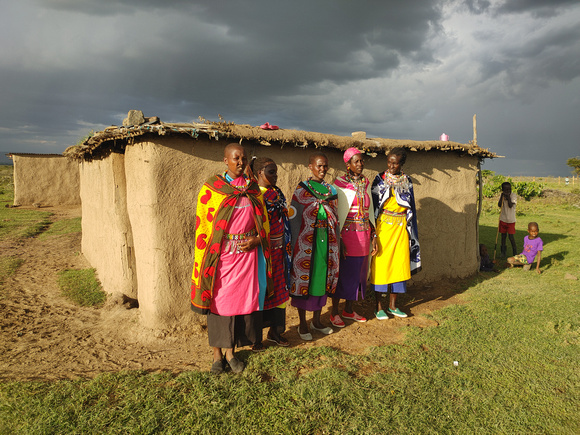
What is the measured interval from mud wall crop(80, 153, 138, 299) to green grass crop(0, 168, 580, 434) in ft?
7.66

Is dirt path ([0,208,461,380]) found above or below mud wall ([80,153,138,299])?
below

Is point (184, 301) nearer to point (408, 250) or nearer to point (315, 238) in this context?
point (315, 238)

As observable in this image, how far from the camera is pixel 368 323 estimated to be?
15.6ft

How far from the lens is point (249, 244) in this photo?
3.26m

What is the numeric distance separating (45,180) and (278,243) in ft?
55.5

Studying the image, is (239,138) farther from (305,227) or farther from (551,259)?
(551,259)

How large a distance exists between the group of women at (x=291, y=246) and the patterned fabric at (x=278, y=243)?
0.03 ft

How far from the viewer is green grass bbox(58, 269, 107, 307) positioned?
18.7 feet

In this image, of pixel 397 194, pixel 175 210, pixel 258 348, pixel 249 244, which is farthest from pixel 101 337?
pixel 397 194

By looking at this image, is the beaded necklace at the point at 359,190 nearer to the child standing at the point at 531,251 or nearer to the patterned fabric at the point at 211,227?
the patterned fabric at the point at 211,227

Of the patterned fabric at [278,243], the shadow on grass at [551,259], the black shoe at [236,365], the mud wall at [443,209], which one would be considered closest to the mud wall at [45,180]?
the mud wall at [443,209]

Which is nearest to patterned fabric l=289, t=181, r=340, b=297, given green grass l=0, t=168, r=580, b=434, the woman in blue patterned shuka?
the woman in blue patterned shuka

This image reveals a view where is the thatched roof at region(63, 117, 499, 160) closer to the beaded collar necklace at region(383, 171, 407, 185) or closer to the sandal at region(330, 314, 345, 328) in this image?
the beaded collar necklace at region(383, 171, 407, 185)

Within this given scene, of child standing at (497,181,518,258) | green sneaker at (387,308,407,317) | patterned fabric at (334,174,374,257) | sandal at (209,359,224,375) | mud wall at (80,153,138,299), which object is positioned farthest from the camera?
child standing at (497,181,518,258)
